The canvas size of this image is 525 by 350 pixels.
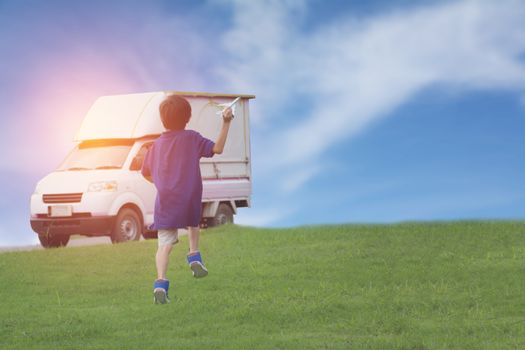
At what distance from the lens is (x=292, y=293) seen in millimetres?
12109

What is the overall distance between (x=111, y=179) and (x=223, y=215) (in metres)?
4.37

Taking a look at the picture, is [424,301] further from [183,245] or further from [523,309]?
[183,245]

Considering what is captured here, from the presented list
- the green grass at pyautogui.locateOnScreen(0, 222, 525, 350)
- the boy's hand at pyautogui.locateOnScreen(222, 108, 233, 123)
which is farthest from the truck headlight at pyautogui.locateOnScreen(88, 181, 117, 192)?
the boy's hand at pyautogui.locateOnScreen(222, 108, 233, 123)

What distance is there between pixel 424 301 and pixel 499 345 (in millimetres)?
2563

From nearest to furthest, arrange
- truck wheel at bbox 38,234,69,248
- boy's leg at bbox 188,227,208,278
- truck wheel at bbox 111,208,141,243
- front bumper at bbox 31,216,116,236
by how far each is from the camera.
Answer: boy's leg at bbox 188,227,208,278 < front bumper at bbox 31,216,116,236 < truck wheel at bbox 111,208,141,243 < truck wheel at bbox 38,234,69,248

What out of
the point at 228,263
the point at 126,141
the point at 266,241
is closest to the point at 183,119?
the point at 228,263

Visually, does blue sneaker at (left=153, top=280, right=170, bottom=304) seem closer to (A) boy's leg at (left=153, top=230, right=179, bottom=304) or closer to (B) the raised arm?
(A) boy's leg at (left=153, top=230, right=179, bottom=304)

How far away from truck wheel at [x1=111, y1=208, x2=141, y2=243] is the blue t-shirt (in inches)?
452

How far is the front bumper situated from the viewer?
20.1 m

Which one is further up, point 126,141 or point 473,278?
point 126,141

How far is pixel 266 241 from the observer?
1877cm

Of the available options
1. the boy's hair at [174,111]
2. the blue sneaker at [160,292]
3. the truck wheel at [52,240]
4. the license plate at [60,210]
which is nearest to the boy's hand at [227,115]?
the boy's hair at [174,111]

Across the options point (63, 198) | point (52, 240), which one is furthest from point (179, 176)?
point (52, 240)

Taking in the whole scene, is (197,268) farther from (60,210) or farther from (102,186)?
(60,210)
